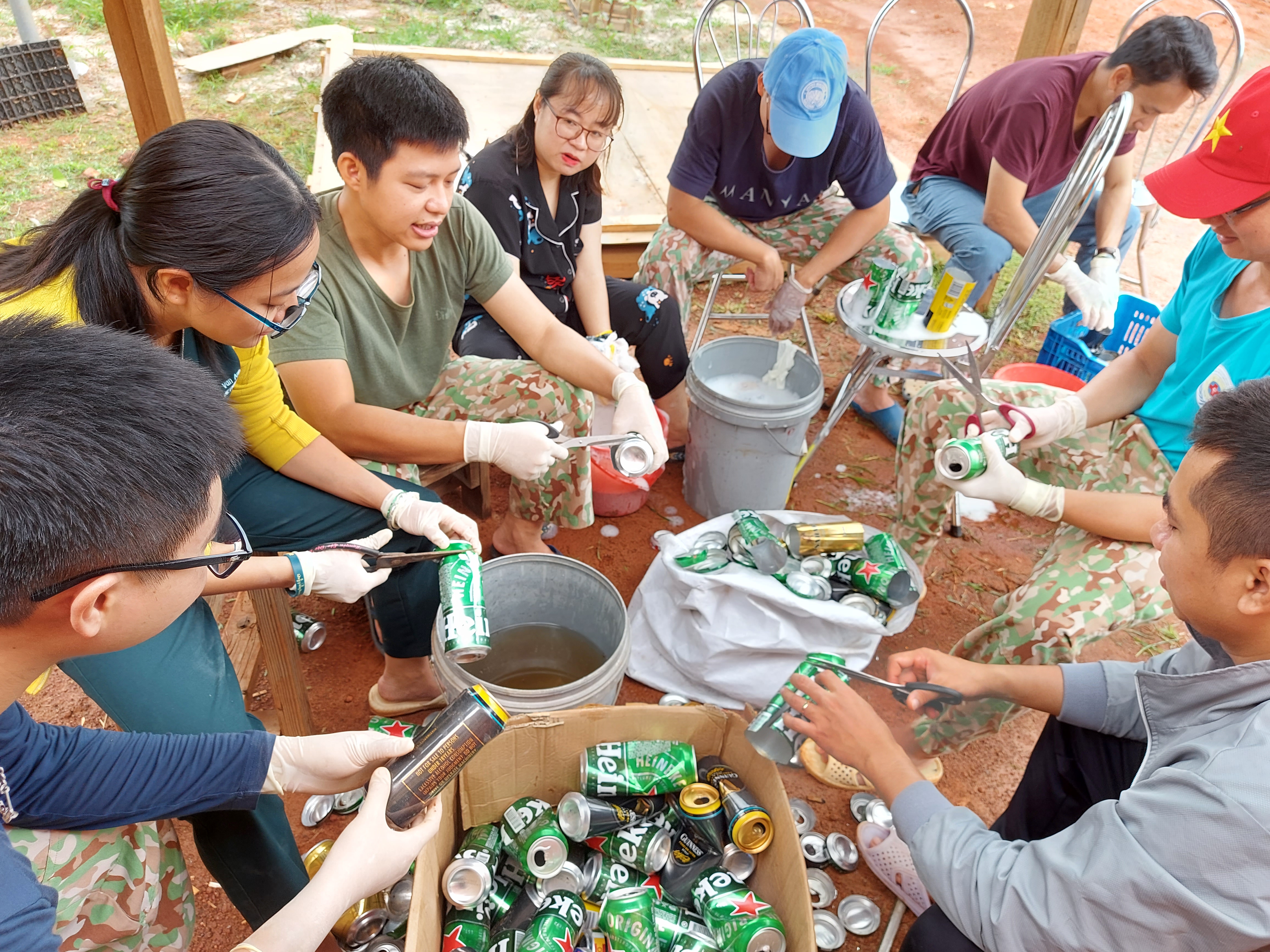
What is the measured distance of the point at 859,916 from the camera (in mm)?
1902

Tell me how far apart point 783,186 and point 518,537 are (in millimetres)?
1732

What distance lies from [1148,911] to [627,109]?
5.10 meters

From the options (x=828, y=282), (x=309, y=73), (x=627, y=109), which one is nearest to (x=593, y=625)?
(x=828, y=282)

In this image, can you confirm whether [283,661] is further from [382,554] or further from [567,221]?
[567,221]

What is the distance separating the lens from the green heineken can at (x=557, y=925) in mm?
1482

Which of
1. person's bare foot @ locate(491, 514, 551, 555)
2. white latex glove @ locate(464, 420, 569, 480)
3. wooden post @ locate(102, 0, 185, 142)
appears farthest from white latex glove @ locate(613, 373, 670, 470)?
wooden post @ locate(102, 0, 185, 142)

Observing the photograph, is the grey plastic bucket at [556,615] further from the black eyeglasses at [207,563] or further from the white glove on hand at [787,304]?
the white glove on hand at [787,304]

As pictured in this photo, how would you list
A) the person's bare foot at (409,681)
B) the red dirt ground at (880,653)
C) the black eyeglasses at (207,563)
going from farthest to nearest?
the person's bare foot at (409,681)
the red dirt ground at (880,653)
the black eyeglasses at (207,563)

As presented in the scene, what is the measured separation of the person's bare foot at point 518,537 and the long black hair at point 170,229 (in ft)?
4.37

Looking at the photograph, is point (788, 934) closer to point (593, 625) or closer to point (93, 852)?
point (593, 625)

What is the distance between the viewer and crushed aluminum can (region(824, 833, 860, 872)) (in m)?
2.03

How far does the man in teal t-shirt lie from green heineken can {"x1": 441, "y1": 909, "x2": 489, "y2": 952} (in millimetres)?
1270

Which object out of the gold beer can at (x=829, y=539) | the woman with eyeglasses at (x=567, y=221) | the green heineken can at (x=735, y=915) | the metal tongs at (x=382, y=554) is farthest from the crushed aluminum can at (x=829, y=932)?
the woman with eyeglasses at (x=567, y=221)

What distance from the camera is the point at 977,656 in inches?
85.7
